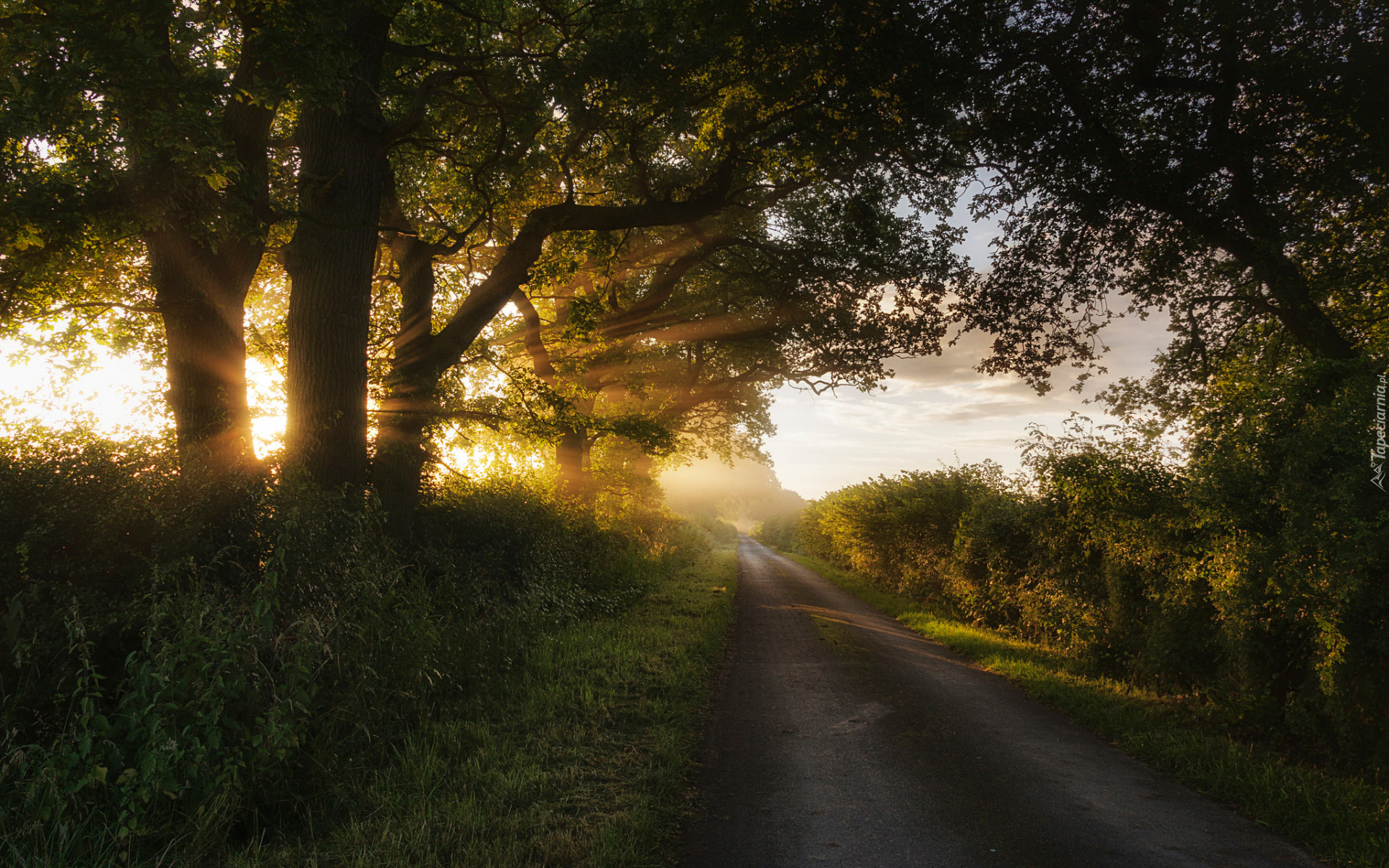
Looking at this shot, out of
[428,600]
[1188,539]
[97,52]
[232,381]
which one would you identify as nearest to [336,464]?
[232,381]

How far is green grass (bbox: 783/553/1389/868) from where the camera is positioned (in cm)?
432

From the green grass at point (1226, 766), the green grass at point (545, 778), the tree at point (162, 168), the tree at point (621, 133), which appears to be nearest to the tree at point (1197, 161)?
the tree at point (621, 133)

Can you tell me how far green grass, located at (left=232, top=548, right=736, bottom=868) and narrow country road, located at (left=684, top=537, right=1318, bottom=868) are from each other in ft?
1.38

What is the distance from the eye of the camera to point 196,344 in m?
7.42

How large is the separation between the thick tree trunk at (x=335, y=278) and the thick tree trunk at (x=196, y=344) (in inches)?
31.6

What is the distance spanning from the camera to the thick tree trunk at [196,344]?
7.34 metres

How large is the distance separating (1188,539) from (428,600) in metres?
9.32

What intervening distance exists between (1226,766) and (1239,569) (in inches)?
80.3

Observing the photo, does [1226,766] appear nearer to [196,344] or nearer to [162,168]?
[196,344]

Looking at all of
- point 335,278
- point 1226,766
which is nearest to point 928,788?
point 1226,766

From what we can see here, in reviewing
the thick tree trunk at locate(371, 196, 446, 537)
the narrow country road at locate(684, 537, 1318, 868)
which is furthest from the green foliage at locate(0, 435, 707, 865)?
the narrow country road at locate(684, 537, 1318, 868)

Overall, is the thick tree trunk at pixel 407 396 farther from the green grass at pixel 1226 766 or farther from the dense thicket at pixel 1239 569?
the dense thicket at pixel 1239 569

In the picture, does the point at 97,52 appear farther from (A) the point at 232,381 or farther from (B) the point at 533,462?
(B) the point at 533,462

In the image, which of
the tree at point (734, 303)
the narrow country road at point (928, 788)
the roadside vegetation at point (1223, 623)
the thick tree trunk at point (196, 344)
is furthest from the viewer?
the tree at point (734, 303)
